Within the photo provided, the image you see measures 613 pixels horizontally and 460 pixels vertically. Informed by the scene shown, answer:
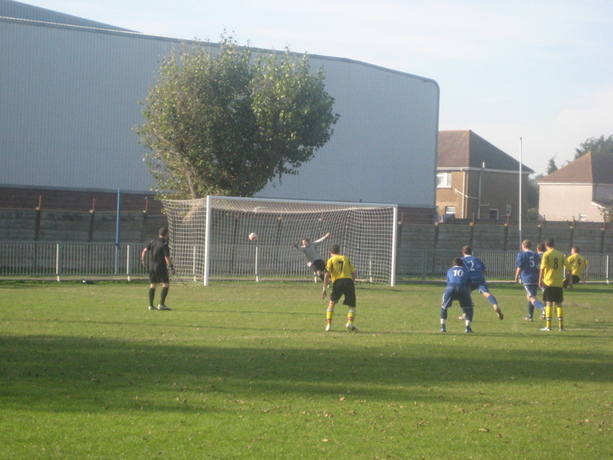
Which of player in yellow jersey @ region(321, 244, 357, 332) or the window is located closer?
player in yellow jersey @ region(321, 244, 357, 332)

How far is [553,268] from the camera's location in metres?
18.8

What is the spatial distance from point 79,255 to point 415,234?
602 inches

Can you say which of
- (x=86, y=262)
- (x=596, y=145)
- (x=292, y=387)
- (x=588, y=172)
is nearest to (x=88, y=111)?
(x=86, y=262)

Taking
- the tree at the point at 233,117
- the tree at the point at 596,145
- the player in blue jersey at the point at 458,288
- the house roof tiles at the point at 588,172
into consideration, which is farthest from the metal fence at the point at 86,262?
the tree at the point at 596,145

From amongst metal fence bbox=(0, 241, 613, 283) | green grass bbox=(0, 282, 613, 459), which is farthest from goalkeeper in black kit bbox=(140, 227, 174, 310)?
metal fence bbox=(0, 241, 613, 283)

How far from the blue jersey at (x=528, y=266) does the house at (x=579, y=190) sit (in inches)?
2224

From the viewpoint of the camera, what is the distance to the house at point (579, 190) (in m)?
77.1

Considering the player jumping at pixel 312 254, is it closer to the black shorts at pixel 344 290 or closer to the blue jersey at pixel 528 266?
the blue jersey at pixel 528 266

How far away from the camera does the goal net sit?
3269cm

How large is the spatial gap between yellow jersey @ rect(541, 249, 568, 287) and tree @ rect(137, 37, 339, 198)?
57.4 ft

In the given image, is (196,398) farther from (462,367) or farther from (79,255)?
(79,255)

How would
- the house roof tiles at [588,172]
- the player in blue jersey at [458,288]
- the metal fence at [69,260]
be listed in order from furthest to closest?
the house roof tiles at [588,172]
the metal fence at [69,260]
the player in blue jersey at [458,288]

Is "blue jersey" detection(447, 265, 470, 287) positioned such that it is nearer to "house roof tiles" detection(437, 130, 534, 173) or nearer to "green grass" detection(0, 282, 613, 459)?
"green grass" detection(0, 282, 613, 459)

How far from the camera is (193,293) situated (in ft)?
87.1
